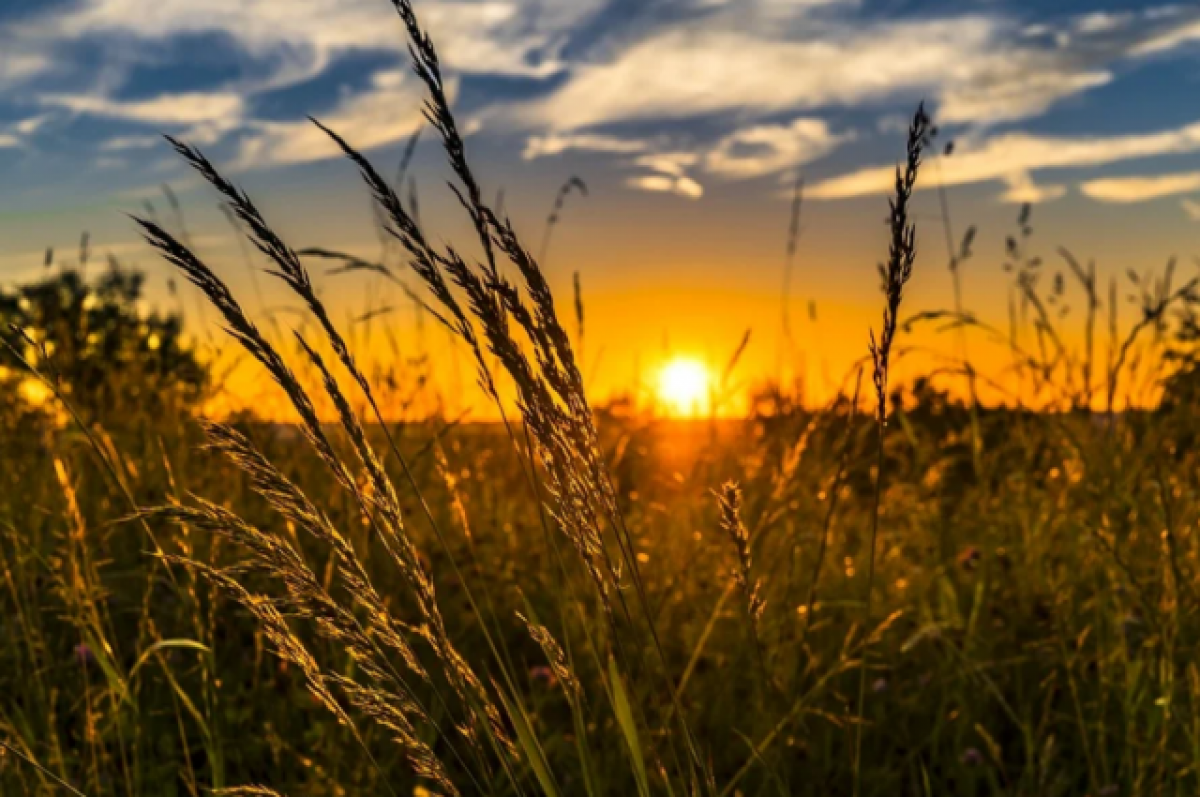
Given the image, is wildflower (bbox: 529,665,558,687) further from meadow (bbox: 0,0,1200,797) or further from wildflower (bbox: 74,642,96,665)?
wildflower (bbox: 74,642,96,665)

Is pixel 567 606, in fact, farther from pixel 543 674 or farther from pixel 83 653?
pixel 83 653

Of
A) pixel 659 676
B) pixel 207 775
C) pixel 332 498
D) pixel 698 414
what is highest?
pixel 698 414

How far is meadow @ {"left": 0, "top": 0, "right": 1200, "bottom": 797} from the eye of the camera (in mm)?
1242

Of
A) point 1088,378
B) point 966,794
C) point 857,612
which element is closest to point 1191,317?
point 1088,378

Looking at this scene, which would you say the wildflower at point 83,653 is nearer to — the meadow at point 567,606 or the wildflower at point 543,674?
the meadow at point 567,606

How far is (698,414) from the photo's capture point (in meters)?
4.75

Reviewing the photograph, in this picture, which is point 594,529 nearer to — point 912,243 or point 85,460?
point 912,243

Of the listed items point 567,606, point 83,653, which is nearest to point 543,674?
point 567,606

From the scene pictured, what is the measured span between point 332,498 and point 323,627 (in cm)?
267

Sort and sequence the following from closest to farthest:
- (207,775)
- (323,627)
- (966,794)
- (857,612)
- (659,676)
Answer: (323,627) < (966,794) < (207,775) < (659,676) < (857,612)

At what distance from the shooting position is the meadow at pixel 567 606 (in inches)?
48.9

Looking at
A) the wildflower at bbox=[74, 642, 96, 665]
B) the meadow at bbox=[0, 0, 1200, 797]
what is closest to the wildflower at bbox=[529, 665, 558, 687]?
the meadow at bbox=[0, 0, 1200, 797]

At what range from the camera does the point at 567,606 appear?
3.52 meters

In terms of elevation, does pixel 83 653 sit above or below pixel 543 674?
above
